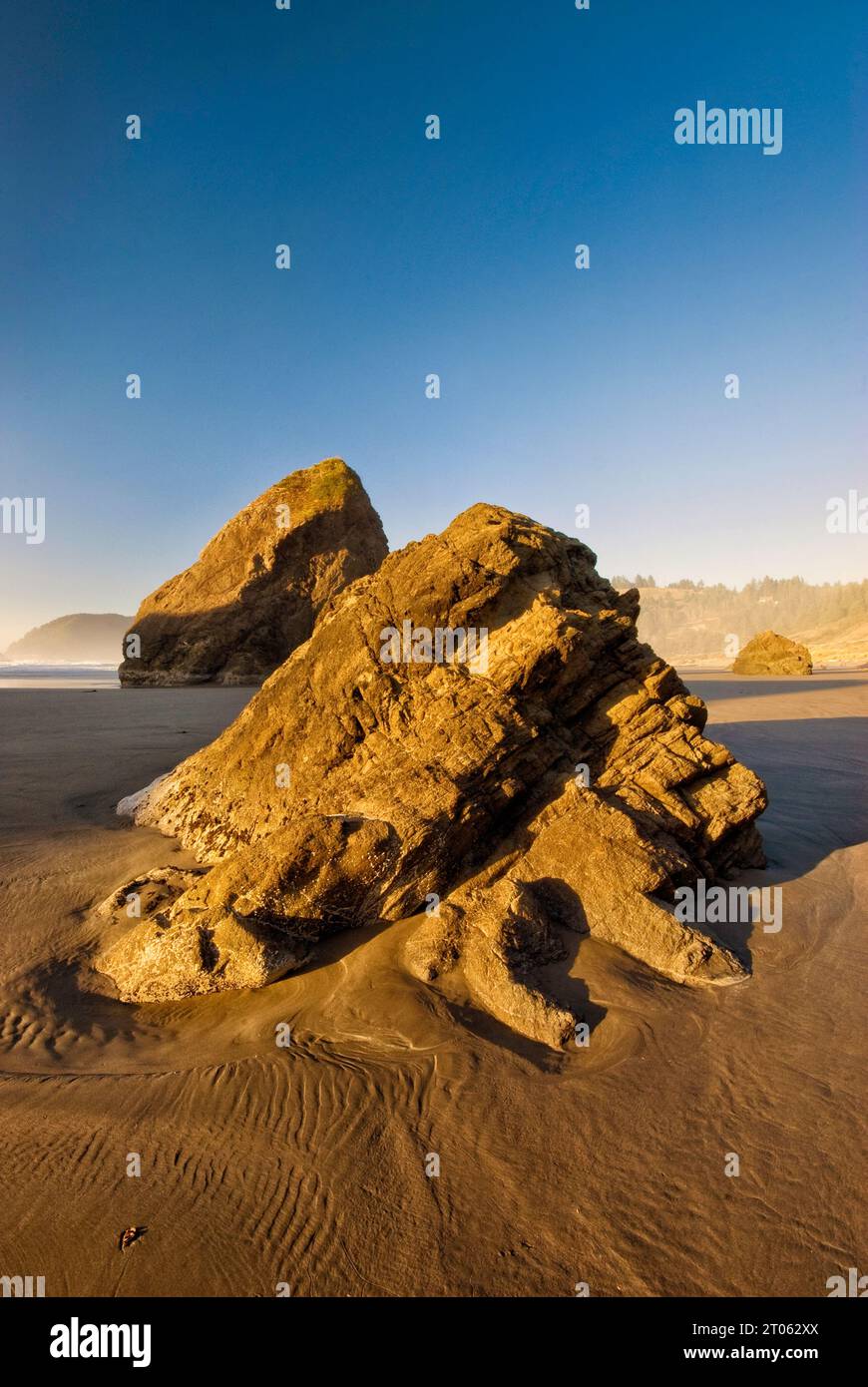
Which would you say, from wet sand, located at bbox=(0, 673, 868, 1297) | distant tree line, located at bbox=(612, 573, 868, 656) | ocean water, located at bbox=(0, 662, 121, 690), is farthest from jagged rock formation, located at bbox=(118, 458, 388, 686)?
distant tree line, located at bbox=(612, 573, 868, 656)

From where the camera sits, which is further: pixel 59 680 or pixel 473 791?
pixel 59 680

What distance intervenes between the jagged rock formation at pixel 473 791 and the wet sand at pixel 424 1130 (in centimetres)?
31

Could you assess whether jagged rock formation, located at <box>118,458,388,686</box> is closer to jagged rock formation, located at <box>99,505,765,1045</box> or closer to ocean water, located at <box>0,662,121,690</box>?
ocean water, located at <box>0,662,121,690</box>

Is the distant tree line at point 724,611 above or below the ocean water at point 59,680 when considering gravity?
above

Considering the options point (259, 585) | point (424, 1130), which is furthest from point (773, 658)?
point (424, 1130)

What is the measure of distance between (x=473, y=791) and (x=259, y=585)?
103ft

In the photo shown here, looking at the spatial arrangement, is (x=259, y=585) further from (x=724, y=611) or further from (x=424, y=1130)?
(x=724, y=611)

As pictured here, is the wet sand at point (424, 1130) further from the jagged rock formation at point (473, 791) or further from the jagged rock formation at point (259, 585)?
the jagged rock formation at point (259, 585)

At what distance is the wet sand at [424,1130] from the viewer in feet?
9.20

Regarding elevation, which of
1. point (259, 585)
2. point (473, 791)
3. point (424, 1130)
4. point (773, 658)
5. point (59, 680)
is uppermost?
point (259, 585)

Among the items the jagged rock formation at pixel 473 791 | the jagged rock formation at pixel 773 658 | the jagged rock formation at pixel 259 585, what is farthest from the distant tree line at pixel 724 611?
the jagged rock formation at pixel 473 791

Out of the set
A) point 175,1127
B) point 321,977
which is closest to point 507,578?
point 321,977

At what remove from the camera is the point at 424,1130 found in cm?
348

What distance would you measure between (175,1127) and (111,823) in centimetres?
551
